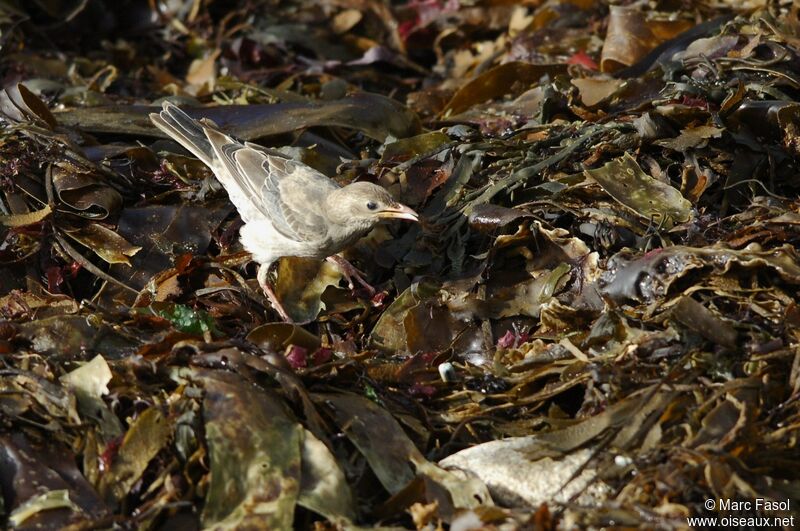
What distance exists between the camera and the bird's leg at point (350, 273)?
5344 millimetres

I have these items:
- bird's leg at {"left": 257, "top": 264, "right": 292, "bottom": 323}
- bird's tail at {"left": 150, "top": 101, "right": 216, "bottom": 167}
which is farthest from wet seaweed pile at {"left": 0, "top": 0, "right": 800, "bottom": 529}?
bird's tail at {"left": 150, "top": 101, "right": 216, "bottom": 167}

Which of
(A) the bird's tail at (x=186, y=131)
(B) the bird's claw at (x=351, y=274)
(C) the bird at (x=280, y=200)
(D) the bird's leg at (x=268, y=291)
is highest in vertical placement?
(A) the bird's tail at (x=186, y=131)

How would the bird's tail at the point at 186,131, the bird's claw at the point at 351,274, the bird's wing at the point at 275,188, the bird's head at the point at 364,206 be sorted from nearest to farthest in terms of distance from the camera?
the bird's head at the point at 364,206
the bird's claw at the point at 351,274
the bird's wing at the point at 275,188
the bird's tail at the point at 186,131

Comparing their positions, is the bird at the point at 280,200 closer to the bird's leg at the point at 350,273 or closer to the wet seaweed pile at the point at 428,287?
the bird's leg at the point at 350,273

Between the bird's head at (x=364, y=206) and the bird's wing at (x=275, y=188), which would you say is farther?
the bird's wing at (x=275, y=188)

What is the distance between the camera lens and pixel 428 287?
16.8 ft

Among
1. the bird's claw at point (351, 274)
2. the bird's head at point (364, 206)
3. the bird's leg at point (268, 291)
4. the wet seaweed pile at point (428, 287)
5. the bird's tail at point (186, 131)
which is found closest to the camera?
the wet seaweed pile at point (428, 287)

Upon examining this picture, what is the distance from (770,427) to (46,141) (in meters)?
4.34

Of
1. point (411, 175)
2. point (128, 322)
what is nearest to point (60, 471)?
point (128, 322)

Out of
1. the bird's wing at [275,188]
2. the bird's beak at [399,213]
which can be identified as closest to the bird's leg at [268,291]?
the bird's wing at [275,188]

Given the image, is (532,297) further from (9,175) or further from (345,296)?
(9,175)

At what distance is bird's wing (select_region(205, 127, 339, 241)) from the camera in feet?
18.3

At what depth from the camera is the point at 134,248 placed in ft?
17.5

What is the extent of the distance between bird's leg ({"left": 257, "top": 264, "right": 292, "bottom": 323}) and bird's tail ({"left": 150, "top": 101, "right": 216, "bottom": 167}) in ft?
2.78
